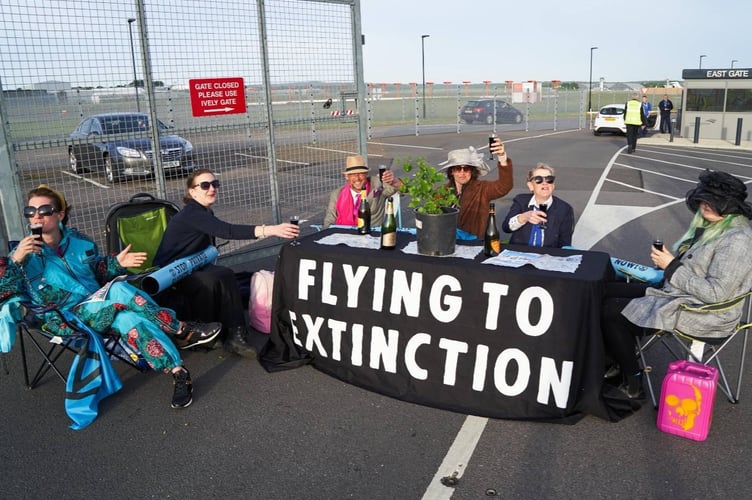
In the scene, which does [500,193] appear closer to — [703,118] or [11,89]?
[11,89]

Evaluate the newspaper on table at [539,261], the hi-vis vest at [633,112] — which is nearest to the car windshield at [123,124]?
the newspaper on table at [539,261]

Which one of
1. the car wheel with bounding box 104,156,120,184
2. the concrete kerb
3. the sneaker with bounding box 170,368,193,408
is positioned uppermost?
the car wheel with bounding box 104,156,120,184

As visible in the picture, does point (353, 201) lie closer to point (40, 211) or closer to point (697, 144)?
point (40, 211)

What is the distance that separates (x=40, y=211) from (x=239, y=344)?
172cm

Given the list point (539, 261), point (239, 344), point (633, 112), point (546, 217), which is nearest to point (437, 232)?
point (539, 261)

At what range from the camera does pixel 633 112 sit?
17.6 metres

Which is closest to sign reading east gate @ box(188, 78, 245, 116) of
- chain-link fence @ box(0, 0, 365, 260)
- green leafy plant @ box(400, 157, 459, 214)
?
chain-link fence @ box(0, 0, 365, 260)

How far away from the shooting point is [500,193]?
18.0ft

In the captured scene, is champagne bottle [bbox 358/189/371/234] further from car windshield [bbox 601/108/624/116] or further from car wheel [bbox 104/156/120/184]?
car windshield [bbox 601/108/624/116]

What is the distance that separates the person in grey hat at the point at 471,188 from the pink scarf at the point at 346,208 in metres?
0.86

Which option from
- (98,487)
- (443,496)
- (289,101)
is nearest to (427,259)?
(443,496)

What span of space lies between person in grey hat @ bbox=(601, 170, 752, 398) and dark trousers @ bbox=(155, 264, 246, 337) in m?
2.77

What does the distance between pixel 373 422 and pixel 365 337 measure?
2.18ft

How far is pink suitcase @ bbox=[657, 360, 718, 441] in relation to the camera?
3.56m
